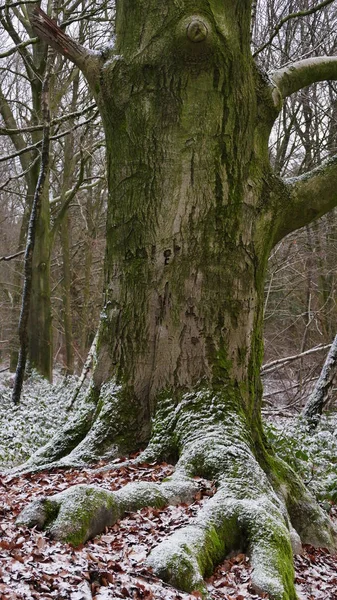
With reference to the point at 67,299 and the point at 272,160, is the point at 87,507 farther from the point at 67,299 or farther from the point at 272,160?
the point at 272,160

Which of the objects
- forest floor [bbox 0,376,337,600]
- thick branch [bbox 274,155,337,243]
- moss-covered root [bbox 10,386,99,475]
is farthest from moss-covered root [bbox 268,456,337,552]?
thick branch [bbox 274,155,337,243]

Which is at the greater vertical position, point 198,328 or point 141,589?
point 198,328

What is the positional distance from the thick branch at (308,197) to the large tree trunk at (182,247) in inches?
9.3

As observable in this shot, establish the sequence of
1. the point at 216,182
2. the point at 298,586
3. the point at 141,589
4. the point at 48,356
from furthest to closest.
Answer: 1. the point at 48,356
2. the point at 216,182
3. the point at 298,586
4. the point at 141,589

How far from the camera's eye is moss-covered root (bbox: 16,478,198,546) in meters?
3.59

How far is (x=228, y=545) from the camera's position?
151 inches

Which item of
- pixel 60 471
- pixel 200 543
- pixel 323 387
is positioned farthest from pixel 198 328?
pixel 323 387

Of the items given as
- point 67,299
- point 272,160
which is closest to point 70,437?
point 67,299

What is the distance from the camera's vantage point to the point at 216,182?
17.6ft

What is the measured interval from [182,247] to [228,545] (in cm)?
257

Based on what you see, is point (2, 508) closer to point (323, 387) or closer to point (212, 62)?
point (212, 62)

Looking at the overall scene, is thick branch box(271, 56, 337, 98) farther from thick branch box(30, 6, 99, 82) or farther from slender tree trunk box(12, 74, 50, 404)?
slender tree trunk box(12, 74, 50, 404)

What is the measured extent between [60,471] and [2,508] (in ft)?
3.43

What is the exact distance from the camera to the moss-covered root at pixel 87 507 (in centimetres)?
359
